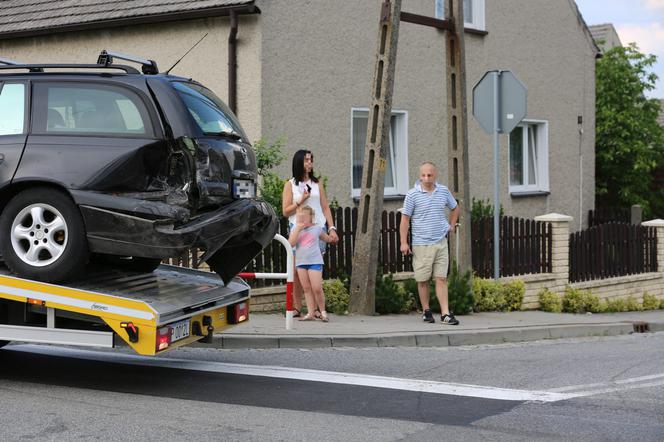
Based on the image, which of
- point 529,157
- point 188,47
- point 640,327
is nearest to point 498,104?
point 640,327

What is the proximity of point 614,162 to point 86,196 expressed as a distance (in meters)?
19.3

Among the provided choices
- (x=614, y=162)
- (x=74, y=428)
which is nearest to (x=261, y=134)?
(x=74, y=428)

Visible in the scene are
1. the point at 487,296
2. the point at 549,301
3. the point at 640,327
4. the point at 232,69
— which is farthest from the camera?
the point at 549,301

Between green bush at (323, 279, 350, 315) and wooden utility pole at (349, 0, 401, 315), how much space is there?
0.82 ft

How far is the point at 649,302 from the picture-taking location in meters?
18.1

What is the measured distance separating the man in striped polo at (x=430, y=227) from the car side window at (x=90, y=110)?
442 cm

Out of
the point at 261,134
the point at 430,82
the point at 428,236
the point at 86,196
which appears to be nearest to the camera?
the point at 86,196

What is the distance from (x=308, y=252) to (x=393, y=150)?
6357mm

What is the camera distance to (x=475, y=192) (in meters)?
18.8

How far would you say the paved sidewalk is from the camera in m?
9.95

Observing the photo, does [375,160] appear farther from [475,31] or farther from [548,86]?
[548,86]

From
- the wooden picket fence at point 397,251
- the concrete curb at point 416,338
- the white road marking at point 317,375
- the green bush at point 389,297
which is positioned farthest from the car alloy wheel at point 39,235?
the green bush at point 389,297

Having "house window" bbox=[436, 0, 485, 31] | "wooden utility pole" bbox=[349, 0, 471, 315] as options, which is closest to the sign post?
"wooden utility pole" bbox=[349, 0, 471, 315]

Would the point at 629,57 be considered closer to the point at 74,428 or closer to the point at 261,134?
the point at 261,134
